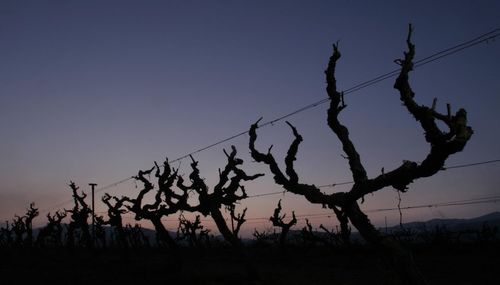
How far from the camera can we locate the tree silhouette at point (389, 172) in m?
6.35

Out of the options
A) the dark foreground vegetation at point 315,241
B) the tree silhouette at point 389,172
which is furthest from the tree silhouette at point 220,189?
the tree silhouette at point 389,172

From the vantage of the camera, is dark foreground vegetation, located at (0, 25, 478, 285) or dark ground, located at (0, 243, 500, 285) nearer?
dark foreground vegetation, located at (0, 25, 478, 285)

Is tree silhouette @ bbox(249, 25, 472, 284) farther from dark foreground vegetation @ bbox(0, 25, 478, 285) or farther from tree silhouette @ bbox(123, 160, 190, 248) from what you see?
tree silhouette @ bbox(123, 160, 190, 248)

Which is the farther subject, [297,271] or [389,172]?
[297,271]

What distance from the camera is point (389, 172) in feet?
23.7

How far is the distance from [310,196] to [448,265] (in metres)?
19.1

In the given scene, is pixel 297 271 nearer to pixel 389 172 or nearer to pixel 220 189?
pixel 220 189

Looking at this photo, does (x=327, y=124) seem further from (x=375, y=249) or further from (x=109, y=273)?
(x=109, y=273)

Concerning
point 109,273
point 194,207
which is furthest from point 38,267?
point 194,207

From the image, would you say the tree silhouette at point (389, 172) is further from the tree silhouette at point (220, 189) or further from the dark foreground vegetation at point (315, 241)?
the tree silhouette at point (220, 189)

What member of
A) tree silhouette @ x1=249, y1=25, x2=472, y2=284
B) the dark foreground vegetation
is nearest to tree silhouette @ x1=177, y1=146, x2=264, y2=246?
the dark foreground vegetation

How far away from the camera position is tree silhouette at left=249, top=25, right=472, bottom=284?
6.35 m

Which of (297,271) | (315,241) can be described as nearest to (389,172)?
(315,241)

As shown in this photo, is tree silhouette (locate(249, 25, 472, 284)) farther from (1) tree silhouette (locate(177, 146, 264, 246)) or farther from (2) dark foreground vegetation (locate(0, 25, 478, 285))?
(1) tree silhouette (locate(177, 146, 264, 246))
